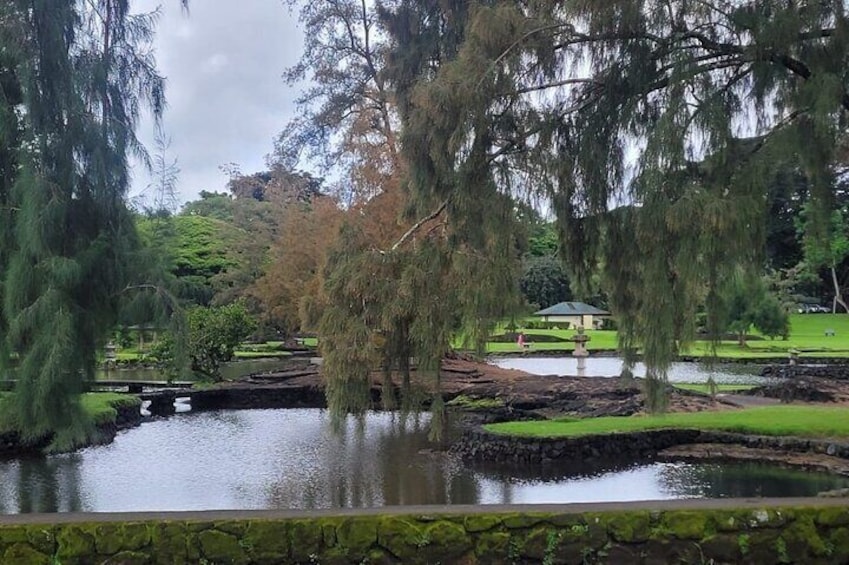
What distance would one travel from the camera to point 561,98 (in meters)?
6.96

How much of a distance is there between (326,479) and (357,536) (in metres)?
6.71

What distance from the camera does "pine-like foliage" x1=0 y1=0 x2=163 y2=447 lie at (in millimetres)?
6820

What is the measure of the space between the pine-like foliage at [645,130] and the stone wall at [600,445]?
443 centimetres

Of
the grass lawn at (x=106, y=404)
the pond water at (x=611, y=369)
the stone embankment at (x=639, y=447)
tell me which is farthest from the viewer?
the pond water at (x=611, y=369)

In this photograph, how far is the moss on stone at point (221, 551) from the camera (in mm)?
3816

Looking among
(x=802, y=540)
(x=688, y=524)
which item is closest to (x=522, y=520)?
(x=688, y=524)

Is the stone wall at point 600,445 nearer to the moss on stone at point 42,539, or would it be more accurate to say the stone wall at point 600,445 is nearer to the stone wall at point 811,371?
the moss on stone at point 42,539

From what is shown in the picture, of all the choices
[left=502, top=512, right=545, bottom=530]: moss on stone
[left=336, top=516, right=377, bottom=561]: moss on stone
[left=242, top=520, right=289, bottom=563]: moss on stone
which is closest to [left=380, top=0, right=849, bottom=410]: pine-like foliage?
[left=502, top=512, right=545, bottom=530]: moss on stone

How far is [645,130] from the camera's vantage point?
250 inches

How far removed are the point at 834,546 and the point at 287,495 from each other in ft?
22.2

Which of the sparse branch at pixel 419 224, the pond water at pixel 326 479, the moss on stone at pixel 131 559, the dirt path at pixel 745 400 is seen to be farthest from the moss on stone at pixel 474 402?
the moss on stone at pixel 131 559

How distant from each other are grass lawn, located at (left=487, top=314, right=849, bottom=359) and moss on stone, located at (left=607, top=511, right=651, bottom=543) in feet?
60.2

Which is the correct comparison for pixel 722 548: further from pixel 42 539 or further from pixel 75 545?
pixel 42 539

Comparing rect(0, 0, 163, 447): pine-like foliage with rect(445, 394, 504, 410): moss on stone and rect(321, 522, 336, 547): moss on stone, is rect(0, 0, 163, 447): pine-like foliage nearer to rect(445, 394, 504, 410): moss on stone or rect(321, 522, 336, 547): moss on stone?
rect(321, 522, 336, 547): moss on stone
